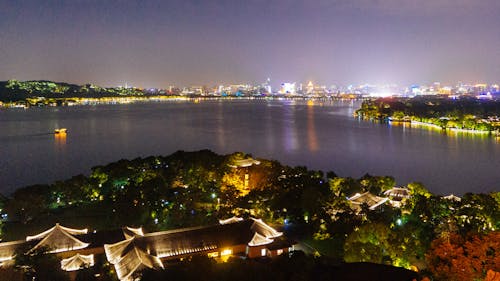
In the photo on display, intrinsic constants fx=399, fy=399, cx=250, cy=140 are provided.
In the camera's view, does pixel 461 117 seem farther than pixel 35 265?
Yes

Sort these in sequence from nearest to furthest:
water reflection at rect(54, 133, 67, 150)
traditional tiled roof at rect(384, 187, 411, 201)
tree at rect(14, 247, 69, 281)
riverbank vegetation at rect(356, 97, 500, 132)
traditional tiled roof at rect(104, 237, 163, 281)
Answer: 1. tree at rect(14, 247, 69, 281)
2. traditional tiled roof at rect(104, 237, 163, 281)
3. traditional tiled roof at rect(384, 187, 411, 201)
4. water reflection at rect(54, 133, 67, 150)
5. riverbank vegetation at rect(356, 97, 500, 132)

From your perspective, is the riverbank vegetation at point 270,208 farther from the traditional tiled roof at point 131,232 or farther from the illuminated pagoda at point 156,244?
the illuminated pagoda at point 156,244

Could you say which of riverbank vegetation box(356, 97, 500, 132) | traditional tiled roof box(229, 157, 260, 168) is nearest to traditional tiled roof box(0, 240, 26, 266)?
traditional tiled roof box(229, 157, 260, 168)

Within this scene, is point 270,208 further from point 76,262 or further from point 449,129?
point 449,129

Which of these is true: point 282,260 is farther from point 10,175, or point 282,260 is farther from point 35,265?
point 10,175

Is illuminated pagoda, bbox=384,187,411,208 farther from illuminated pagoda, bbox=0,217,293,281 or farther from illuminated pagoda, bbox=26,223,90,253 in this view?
illuminated pagoda, bbox=26,223,90,253

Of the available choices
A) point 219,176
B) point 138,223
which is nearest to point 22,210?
point 138,223

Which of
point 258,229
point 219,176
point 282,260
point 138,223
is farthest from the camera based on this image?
point 219,176

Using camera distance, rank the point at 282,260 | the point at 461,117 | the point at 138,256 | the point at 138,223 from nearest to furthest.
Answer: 1. the point at 282,260
2. the point at 138,256
3. the point at 138,223
4. the point at 461,117
